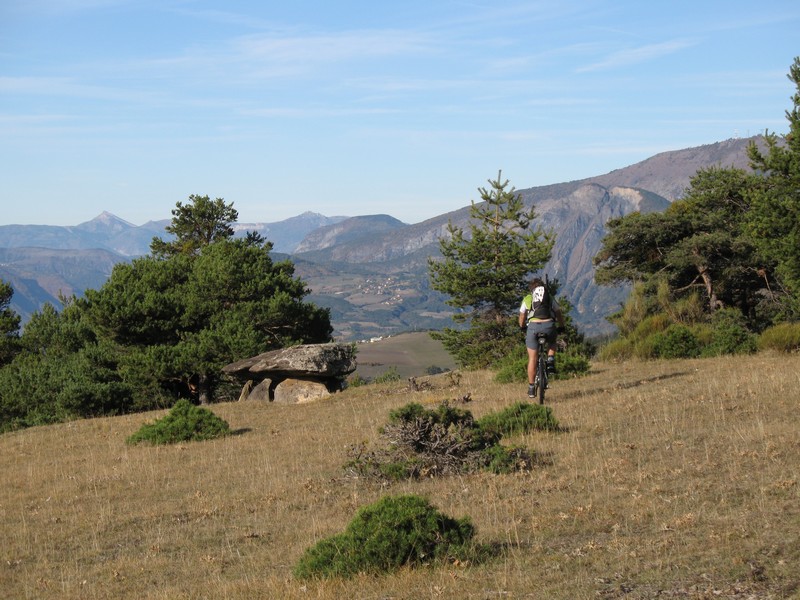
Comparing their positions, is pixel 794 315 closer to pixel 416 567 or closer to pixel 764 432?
pixel 764 432

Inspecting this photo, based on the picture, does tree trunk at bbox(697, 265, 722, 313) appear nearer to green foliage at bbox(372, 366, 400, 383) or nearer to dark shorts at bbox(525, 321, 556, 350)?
green foliage at bbox(372, 366, 400, 383)

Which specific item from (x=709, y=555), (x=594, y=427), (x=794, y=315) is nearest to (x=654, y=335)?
(x=594, y=427)

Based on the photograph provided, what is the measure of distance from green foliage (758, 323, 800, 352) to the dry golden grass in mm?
5434

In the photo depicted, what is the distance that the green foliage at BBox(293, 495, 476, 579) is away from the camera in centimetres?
670

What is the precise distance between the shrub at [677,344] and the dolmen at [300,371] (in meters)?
8.69

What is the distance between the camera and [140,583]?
24.6 feet

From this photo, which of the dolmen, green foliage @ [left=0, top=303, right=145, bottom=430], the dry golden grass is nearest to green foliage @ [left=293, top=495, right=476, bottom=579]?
the dry golden grass

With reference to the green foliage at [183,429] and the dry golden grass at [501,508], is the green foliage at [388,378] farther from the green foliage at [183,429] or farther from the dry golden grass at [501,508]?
the dry golden grass at [501,508]

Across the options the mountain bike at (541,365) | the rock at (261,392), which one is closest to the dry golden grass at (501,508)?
the mountain bike at (541,365)

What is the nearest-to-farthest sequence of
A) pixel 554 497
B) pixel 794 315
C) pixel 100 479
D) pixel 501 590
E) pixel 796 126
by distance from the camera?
pixel 501 590, pixel 554 497, pixel 100 479, pixel 796 126, pixel 794 315

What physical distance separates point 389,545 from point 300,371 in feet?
60.4

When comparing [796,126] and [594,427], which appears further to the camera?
[796,126]

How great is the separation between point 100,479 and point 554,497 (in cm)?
785

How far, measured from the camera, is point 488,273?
123 ft
